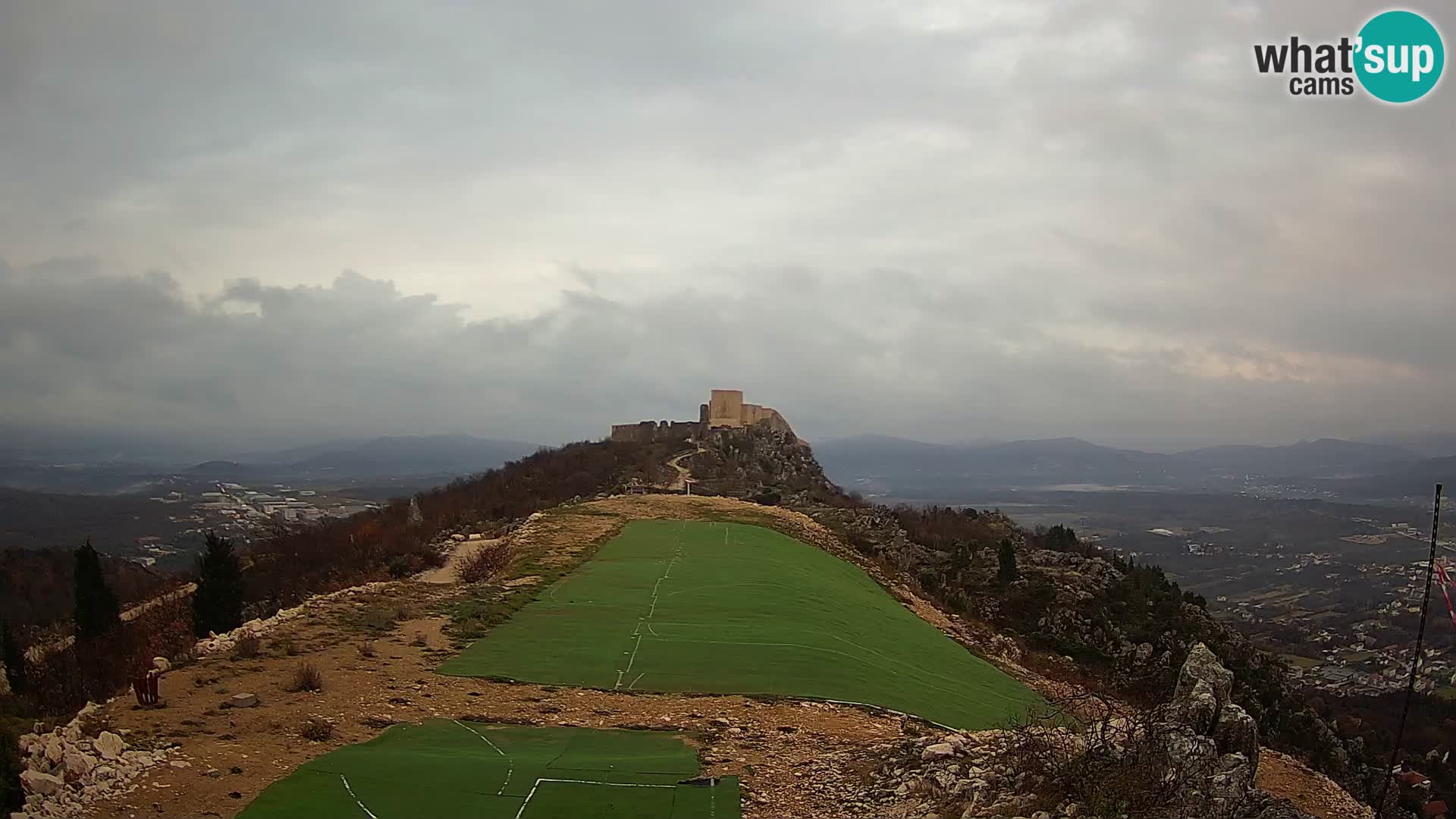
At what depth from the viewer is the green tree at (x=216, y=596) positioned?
2319 centimetres

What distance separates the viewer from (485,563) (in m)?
21.8

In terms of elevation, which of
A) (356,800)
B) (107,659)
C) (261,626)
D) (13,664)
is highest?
(261,626)

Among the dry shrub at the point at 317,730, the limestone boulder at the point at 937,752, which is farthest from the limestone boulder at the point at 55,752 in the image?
the limestone boulder at the point at 937,752

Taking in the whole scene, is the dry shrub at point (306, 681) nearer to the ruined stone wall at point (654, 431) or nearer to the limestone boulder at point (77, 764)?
the limestone boulder at point (77, 764)

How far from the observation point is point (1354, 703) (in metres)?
35.5

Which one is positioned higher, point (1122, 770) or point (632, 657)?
point (1122, 770)

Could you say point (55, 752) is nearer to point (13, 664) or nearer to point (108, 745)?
point (108, 745)

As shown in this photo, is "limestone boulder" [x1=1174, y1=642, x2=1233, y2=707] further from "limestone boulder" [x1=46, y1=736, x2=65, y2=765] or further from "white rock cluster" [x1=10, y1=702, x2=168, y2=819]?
"limestone boulder" [x1=46, y1=736, x2=65, y2=765]

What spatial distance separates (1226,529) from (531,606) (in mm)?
110356

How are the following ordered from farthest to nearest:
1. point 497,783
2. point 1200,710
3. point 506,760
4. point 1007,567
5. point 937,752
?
1. point 1007,567
2. point 506,760
3. point 937,752
4. point 497,783
5. point 1200,710

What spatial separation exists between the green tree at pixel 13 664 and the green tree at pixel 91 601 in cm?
167

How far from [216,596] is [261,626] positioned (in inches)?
423

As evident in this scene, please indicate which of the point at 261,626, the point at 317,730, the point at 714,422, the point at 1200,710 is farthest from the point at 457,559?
the point at 714,422

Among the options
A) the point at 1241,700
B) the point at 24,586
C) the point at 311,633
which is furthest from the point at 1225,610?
the point at 24,586
